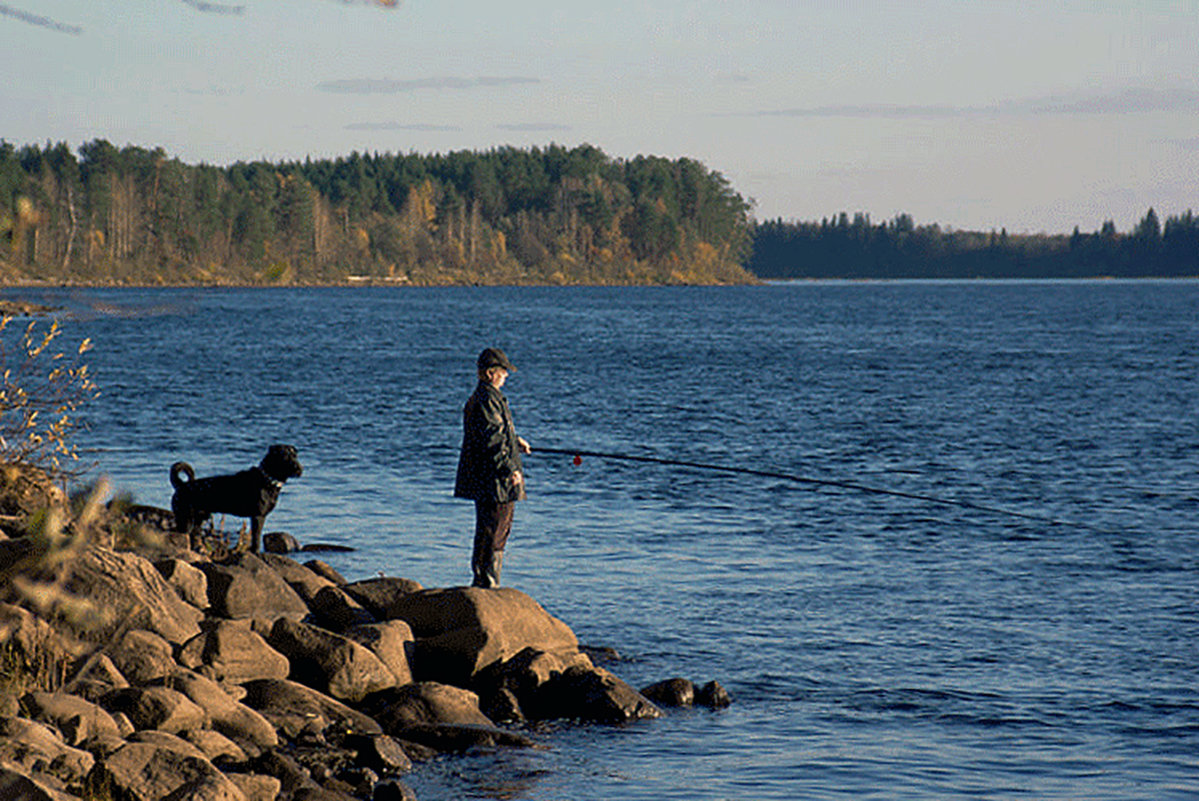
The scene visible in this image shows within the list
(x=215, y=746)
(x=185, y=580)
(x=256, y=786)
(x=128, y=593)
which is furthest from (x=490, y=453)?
(x=256, y=786)

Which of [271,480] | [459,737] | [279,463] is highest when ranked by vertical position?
[279,463]

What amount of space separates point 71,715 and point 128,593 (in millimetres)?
1694

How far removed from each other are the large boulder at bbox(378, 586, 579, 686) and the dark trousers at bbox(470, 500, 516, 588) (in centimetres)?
48

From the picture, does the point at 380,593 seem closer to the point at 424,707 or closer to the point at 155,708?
the point at 424,707

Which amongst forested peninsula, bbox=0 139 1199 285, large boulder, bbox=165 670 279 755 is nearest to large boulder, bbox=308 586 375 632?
large boulder, bbox=165 670 279 755

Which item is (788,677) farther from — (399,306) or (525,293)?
(525,293)

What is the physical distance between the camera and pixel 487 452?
10258 mm

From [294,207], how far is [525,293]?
26.8 m

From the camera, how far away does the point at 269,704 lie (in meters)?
8.35

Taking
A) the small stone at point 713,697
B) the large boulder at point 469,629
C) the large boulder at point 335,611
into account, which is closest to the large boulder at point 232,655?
the large boulder at point 469,629

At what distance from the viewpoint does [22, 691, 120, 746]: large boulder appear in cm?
690

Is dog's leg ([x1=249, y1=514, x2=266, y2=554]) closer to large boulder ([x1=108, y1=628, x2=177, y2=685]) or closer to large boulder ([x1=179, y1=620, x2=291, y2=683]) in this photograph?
large boulder ([x1=179, y1=620, x2=291, y2=683])

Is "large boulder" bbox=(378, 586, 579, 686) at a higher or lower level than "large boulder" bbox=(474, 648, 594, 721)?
higher

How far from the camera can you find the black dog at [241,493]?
466 inches
